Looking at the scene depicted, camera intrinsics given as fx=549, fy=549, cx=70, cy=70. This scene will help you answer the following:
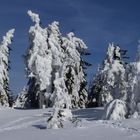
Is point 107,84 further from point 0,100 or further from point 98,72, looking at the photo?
point 0,100

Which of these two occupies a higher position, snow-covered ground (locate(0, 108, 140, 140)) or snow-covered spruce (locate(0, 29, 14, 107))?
snow-covered spruce (locate(0, 29, 14, 107))

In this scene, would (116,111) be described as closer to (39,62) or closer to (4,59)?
(39,62)

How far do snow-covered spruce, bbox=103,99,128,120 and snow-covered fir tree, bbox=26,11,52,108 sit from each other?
24.2 m

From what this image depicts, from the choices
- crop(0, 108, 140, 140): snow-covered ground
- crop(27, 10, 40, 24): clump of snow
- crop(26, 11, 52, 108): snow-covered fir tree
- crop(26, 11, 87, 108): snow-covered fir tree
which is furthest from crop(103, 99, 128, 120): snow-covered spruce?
crop(27, 10, 40, 24): clump of snow

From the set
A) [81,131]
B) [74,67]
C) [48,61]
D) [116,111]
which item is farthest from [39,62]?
[81,131]

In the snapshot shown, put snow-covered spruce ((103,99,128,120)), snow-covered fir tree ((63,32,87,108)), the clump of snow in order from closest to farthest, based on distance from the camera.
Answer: snow-covered spruce ((103,99,128,120)) → the clump of snow → snow-covered fir tree ((63,32,87,108))

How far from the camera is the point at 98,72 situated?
65750 mm

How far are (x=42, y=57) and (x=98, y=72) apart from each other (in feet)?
40.1

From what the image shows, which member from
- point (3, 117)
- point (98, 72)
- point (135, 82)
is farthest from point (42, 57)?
point (135, 82)

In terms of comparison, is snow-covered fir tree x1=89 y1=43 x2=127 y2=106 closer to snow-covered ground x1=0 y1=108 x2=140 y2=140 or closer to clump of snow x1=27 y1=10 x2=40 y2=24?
clump of snow x1=27 y1=10 x2=40 y2=24

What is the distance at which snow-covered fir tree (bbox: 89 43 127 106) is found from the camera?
2287 inches

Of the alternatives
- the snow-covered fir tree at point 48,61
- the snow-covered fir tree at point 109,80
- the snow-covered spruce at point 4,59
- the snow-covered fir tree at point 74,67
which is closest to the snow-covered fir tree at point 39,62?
the snow-covered fir tree at point 48,61

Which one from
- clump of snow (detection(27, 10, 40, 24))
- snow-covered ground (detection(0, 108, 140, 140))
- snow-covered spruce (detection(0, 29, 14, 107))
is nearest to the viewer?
snow-covered ground (detection(0, 108, 140, 140))

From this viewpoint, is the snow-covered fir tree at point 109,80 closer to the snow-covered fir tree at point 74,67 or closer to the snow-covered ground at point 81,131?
the snow-covered fir tree at point 74,67
